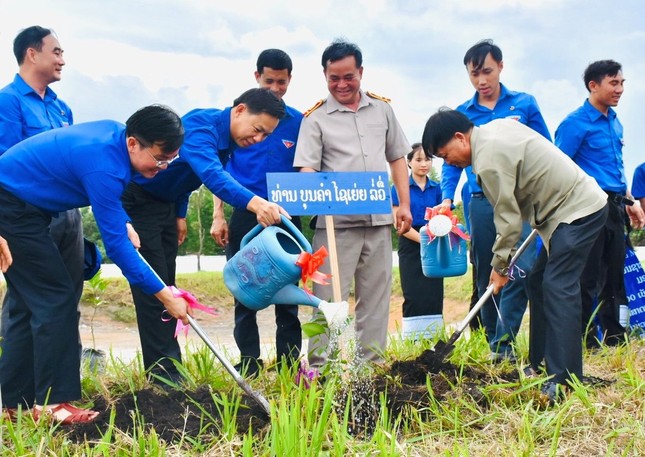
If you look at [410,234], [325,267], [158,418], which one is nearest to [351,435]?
[158,418]

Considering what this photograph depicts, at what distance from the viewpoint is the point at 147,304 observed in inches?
140

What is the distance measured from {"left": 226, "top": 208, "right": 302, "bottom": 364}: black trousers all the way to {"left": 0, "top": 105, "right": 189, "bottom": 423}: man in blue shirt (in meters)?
0.91

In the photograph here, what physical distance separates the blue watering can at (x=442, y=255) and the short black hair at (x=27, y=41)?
2390mm

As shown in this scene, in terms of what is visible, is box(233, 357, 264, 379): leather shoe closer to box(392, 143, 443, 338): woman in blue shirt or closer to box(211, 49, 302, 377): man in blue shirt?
box(211, 49, 302, 377): man in blue shirt

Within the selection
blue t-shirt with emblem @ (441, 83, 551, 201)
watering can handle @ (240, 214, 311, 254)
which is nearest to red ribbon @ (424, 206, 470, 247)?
blue t-shirt with emblem @ (441, 83, 551, 201)

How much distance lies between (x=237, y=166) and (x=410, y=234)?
1637mm

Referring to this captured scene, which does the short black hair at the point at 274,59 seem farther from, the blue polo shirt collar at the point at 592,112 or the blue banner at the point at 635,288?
the blue banner at the point at 635,288

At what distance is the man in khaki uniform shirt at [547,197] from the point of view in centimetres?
313

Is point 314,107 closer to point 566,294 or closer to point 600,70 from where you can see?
point 566,294

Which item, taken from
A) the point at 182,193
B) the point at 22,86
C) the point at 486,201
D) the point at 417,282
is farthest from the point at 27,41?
the point at 417,282

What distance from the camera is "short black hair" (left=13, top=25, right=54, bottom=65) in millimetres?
3887

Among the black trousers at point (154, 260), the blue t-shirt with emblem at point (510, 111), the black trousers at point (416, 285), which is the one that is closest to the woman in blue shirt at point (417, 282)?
the black trousers at point (416, 285)

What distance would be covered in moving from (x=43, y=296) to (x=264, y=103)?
1.23 m

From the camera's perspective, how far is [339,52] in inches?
145
